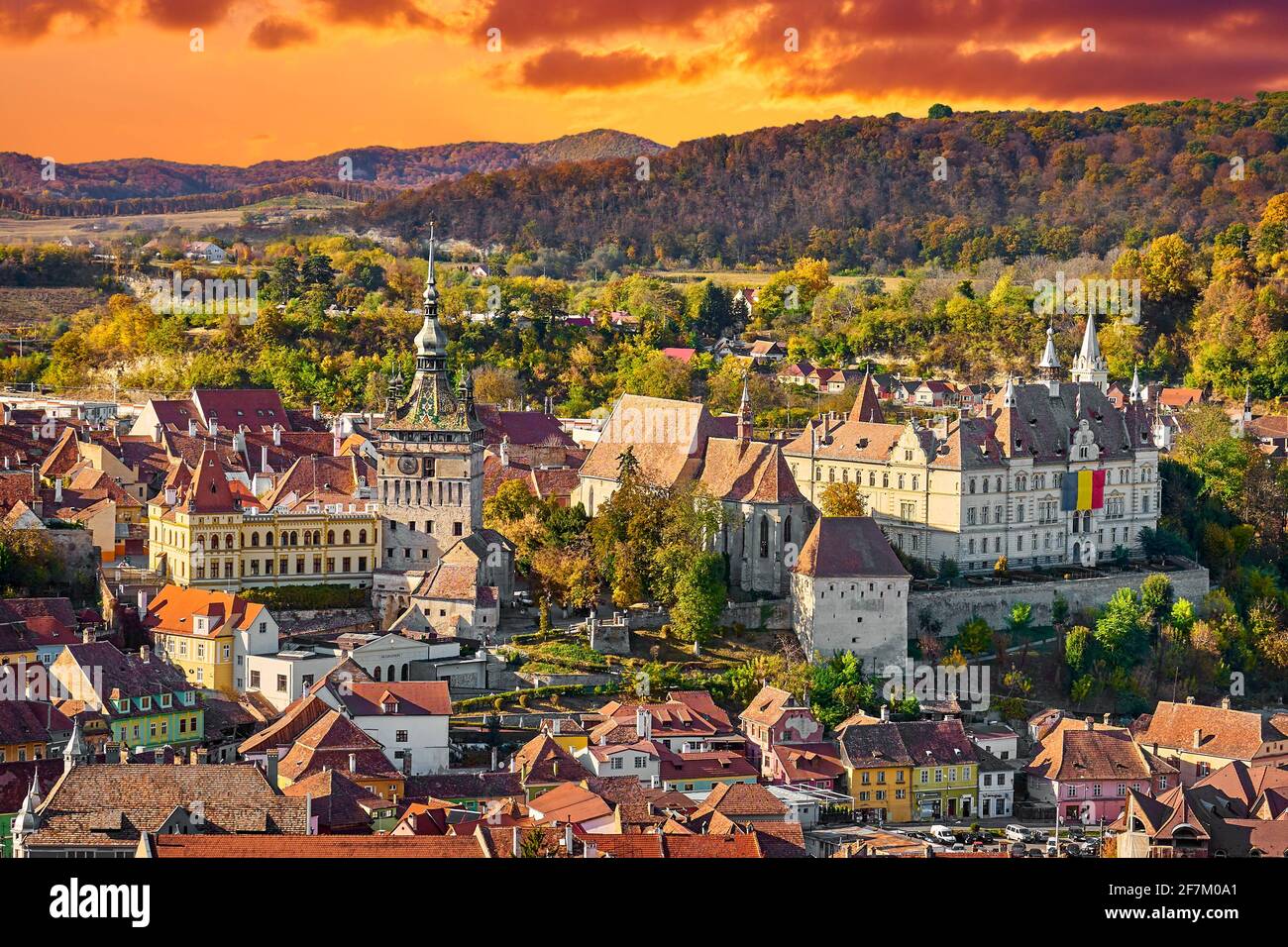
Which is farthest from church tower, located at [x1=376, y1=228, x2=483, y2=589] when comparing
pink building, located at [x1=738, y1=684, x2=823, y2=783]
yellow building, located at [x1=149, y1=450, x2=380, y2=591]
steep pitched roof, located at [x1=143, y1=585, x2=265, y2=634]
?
pink building, located at [x1=738, y1=684, x2=823, y2=783]

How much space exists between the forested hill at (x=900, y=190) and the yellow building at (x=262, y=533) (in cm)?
6769

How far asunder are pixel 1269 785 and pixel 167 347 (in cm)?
4944

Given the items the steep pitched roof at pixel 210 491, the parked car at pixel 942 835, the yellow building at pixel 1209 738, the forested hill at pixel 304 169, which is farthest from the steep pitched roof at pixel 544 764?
the forested hill at pixel 304 169

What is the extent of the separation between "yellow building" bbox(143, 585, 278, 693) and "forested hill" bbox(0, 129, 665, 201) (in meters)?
48.2

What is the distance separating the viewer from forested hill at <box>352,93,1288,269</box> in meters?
124

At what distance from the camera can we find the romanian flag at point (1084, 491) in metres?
58.2

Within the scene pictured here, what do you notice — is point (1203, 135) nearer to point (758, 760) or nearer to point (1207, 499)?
point (1207, 499)

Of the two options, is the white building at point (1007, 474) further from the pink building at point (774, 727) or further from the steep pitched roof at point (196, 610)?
the steep pitched roof at point (196, 610)

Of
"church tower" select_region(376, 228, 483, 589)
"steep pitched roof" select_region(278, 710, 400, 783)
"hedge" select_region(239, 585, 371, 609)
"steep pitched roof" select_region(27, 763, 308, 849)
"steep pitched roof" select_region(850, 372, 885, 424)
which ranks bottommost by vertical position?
"steep pitched roof" select_region(278, 710, 400, 783)

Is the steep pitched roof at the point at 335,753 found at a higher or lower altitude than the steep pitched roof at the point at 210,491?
lower

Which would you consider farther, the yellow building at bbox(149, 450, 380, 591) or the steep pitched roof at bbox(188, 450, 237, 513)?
the yellow building at bbox(149, 450, 380, 591)

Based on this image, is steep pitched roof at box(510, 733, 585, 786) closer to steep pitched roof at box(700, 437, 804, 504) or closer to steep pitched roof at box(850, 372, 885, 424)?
steep pitched roof at box(700, 437, 804, 504)

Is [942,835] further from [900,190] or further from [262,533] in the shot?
[900,190]

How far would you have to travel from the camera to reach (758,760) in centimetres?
4588
